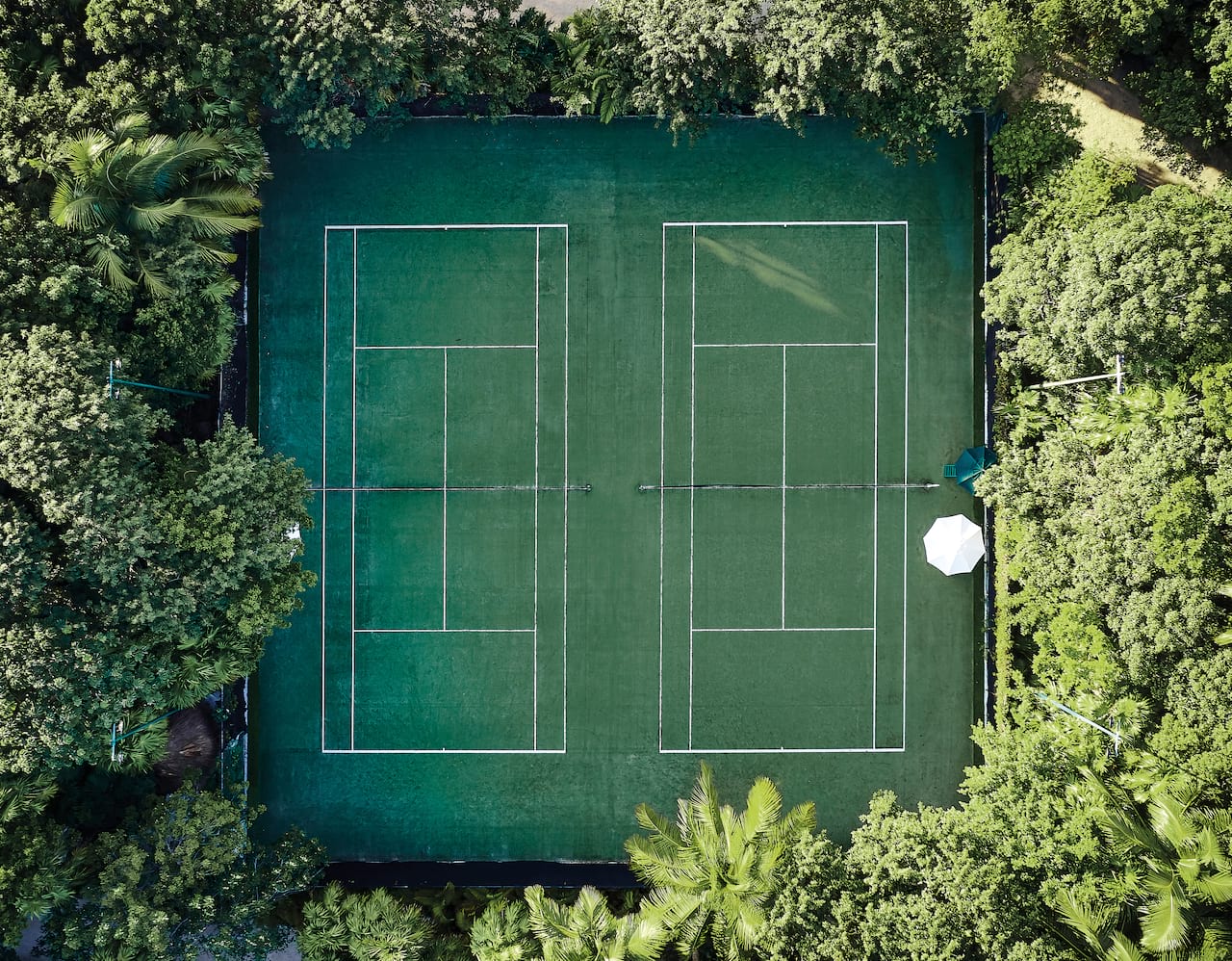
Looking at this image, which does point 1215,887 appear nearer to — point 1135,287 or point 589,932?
point 1135,287

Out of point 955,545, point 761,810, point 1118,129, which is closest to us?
point 761,810

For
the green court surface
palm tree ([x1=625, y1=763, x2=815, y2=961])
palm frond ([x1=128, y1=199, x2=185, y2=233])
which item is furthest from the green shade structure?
palm frond ([x1=128, y1=199, x2=185, y2=233])

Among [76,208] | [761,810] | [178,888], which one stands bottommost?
[178,888]

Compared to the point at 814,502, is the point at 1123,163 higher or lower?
higher

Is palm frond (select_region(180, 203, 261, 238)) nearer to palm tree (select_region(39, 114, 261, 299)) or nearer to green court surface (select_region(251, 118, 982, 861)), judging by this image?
Result: palm tree (select_region(39, 114, 261, 299))

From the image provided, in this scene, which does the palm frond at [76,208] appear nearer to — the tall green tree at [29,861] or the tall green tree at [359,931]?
the tall green tree at [29,861]

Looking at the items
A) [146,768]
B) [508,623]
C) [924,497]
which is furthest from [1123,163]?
[146,768]

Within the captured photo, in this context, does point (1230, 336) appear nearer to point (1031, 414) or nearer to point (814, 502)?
point (1031, 414)

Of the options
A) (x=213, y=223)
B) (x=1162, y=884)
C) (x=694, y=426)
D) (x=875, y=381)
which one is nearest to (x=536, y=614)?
(x=694, y=426)
